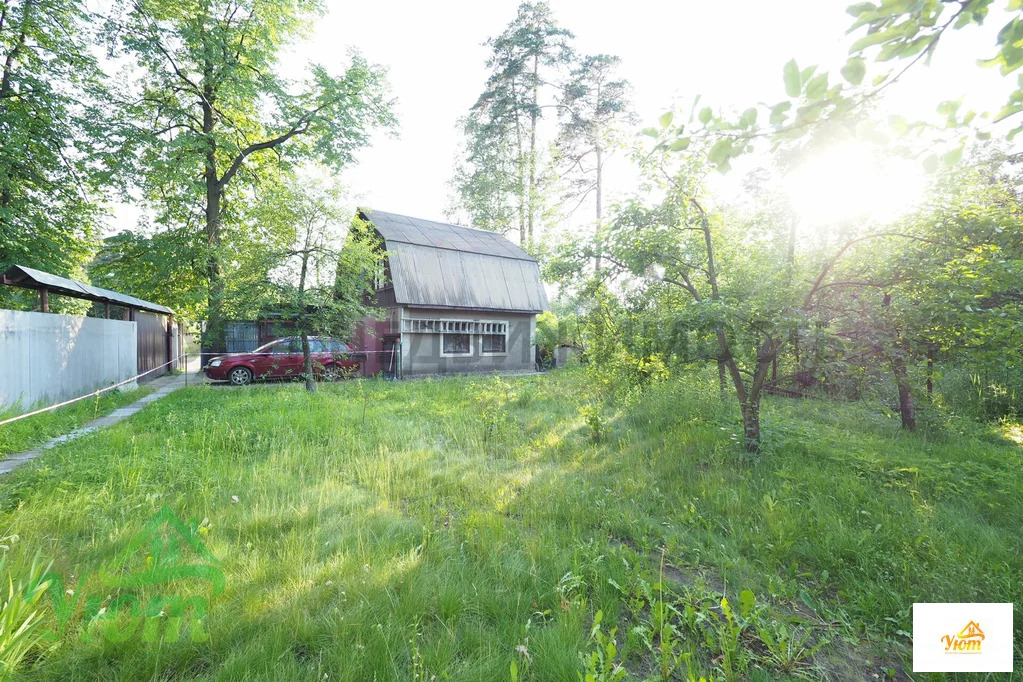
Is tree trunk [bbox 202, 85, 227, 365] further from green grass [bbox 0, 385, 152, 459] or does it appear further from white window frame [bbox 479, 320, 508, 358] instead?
white window frame [bbox 479, 320, 508, 358]

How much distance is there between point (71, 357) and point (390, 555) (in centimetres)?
957

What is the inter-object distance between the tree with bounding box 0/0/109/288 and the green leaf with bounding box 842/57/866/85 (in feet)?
52.0

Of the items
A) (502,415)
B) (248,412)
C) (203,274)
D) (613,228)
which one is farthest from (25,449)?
(203,274)

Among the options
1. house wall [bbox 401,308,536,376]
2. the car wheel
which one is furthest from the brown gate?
house wall [bbox 401,308,536,376]

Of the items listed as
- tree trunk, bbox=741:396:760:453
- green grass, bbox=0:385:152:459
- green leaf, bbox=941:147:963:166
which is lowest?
green grass, bbox=0:385:152:459

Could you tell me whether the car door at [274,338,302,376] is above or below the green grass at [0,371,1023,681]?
above

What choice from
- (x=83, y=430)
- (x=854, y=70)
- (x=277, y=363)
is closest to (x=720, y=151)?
(x=854, y=70)

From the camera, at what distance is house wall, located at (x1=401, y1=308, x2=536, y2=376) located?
46.8 feet

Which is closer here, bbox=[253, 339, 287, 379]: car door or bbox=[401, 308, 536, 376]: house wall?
bbox=[253, 339, 287, 379]: car door

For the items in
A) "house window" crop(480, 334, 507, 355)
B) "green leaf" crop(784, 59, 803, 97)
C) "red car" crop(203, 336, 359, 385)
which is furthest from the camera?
"house window" crop(480, 334, 507, 355)

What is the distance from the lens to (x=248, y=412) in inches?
271

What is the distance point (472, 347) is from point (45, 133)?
548 inches

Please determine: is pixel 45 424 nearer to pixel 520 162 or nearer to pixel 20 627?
pixel 20 627

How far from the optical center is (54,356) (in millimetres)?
7555
